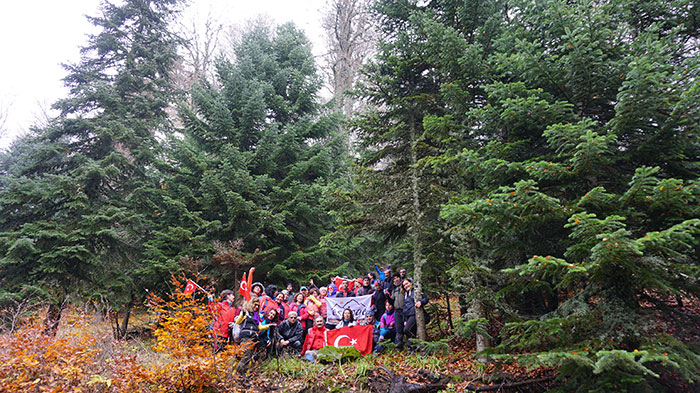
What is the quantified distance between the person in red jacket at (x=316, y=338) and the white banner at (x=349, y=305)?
559 millimetres

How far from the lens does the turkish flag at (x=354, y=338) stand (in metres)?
8.45

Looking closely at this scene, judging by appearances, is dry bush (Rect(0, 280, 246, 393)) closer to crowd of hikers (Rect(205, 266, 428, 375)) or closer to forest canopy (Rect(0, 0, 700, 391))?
crowd of hikers (Rect(205, 266, 428, 375))

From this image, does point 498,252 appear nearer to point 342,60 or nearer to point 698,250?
point 698,250

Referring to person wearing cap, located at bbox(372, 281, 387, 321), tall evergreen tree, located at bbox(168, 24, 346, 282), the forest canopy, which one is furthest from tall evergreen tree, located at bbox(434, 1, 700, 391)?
tall evergreen tree, located at bbox(168, 24, 346, 282)

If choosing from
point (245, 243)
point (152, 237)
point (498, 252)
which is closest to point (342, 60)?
point (245, 243)

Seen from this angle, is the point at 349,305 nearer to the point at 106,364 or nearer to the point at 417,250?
the point at 417,250

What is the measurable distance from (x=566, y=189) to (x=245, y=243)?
34.5ft

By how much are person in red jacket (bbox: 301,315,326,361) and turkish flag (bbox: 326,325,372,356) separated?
0.22m

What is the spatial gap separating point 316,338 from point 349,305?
3.82ft

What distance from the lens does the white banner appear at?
30.5ft

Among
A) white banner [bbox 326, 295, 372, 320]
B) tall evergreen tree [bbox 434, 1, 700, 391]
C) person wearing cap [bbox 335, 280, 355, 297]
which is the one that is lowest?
white banner [bbox 326, 295, 372, 320]

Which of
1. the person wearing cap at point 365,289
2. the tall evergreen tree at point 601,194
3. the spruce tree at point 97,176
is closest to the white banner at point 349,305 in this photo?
the person wearing cap at point 365,289

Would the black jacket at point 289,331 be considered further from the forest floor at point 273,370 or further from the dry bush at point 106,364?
the dry bush at point 106,364

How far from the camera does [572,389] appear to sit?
5156 mm
